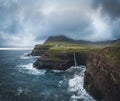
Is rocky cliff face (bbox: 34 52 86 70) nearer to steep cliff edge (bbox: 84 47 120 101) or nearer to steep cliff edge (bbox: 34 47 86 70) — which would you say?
steep cliff edge (bbox: 34 47 86 70)

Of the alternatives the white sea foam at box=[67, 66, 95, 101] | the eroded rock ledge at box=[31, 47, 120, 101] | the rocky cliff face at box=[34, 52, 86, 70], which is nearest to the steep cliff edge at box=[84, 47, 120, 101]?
the eroded rock ledge at box=[31, 47, 120, 101]

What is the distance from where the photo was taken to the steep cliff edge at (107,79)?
133ft

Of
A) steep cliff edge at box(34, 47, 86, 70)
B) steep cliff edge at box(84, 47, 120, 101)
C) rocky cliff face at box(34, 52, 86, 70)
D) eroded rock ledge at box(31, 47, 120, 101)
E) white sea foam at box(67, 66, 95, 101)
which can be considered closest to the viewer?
steep cliff edge at box(84, 47, 120, 101)

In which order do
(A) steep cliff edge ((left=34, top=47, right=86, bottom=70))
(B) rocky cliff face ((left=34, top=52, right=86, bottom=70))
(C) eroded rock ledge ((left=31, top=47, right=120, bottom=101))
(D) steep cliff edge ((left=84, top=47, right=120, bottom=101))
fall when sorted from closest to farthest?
(D) steep cliff edge ((left=84, top=47, right=120, bottom=101)) < (C) eroded rock ledge ((left=31, top=47, right=120, bottom=101)) < (B) rocky cliff face ((left=34, top=52, right=86, bottom=70)) < (A) steep cliff edge ((left=34, top=47, right=86, bottom=70))

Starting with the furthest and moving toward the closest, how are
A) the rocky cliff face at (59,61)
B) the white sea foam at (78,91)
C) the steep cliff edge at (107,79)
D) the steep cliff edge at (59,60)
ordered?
the steep cliff edge at (59,60)
the rocky cliff face at (59,61)
the white sea foam at (78,91)
the steep cliff edge at (107,79)

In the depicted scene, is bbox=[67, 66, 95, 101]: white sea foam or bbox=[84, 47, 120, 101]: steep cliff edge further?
bbox=[67, 66, 95, 101]: white sea foam

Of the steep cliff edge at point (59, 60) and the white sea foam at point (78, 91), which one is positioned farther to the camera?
the steep cliff edge at point (59, 60)

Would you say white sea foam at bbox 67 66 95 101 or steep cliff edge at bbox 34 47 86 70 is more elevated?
steep cliff edge at bbox 34 47 86 70

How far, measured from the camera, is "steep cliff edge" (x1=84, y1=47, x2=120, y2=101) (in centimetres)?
4060

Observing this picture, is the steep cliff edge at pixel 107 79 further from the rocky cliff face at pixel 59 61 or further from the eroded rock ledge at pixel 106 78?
the rocky cliff face at pixel 59 61

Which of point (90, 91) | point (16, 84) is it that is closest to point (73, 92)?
point (90, 91)

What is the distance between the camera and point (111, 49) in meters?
56.4

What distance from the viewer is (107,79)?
46.0 meters

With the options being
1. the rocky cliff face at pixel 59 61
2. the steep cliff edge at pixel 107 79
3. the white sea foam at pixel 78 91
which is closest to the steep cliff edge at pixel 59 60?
the rocky cliff face at pixel 59 61
